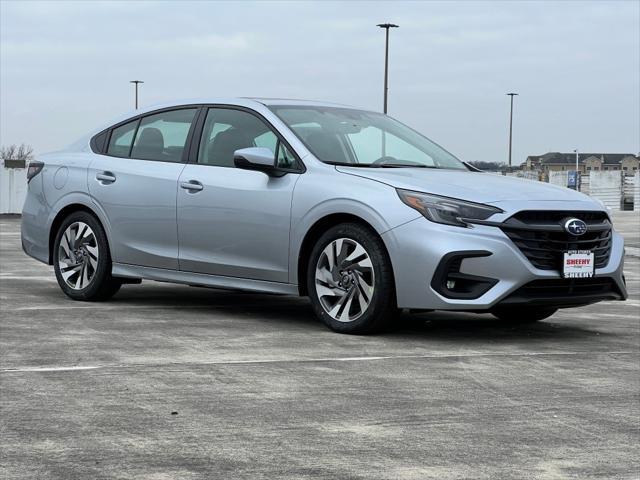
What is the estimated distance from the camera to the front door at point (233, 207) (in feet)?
25.8

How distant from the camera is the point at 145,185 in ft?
28.7

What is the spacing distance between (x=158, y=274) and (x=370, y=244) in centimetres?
211

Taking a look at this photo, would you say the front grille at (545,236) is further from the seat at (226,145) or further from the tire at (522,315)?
the seat at (226,145)

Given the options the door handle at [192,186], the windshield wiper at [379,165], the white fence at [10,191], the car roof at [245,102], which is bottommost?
the white fence at [10,191]

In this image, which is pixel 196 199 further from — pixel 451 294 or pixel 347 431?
pixel 347 431

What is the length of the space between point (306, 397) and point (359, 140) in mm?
3260

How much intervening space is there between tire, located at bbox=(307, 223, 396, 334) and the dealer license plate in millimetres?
1097

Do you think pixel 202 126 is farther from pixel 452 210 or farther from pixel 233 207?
pixel 452 210

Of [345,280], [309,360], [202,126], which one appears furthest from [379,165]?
[309,360]

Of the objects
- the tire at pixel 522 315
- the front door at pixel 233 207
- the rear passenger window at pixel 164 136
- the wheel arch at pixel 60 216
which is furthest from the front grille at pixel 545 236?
the wheel arch at pixel 60 216

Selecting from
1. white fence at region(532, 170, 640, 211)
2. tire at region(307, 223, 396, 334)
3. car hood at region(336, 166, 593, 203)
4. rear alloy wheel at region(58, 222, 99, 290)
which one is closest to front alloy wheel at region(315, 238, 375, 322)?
tire at region(307, 223, 396, 334)

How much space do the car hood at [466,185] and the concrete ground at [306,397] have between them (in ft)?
3.06

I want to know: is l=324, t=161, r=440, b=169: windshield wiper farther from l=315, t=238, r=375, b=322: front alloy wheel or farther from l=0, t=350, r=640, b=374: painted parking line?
Answer: l=0, t=350, r=640, b=374: painted parking line

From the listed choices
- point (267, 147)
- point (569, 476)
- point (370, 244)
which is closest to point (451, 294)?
point (370, 244)
